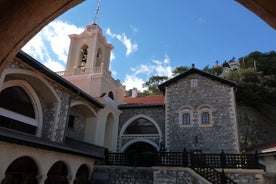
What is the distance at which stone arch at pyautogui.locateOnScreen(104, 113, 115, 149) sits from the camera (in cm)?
1728

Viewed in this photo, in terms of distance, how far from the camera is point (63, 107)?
12.3m

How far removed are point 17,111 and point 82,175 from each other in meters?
4.97

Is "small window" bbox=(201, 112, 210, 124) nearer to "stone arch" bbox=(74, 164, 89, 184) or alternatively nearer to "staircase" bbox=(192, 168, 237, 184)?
"staircase" bbox=(192, 168, 237, 184)

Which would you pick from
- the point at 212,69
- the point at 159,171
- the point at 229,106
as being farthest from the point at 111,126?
the point at 212,69

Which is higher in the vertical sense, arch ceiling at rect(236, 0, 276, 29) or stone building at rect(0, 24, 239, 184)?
stone building at rect(0, 24, 239, 184)

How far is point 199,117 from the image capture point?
15750 millimetres

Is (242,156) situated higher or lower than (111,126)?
lower

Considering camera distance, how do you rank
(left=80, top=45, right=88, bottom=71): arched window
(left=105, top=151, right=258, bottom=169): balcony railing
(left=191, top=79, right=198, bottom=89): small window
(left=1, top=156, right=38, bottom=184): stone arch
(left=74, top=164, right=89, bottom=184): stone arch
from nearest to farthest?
(left=1, top=156, right=38, bottom=184): stone arch, (left=105, top=151, right=258, bottom=169): balcony railing, (left=74, top=164, right=89, bottom=184): stone arch, (left=191, top=79, right=198, bottom=89): small window, (left=80, top=45, right=88, bottom=71): arched window

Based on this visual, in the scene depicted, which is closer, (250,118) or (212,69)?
(250,118)

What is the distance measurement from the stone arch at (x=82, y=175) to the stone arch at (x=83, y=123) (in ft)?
7.17

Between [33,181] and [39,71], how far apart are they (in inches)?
186

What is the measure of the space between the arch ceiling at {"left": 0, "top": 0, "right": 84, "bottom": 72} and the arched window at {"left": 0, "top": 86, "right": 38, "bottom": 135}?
29.6 ft

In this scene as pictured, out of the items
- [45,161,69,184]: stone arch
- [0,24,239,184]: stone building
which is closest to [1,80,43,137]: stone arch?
[0,24,239,184]: stone building

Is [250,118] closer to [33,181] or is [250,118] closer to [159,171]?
[159,171]
